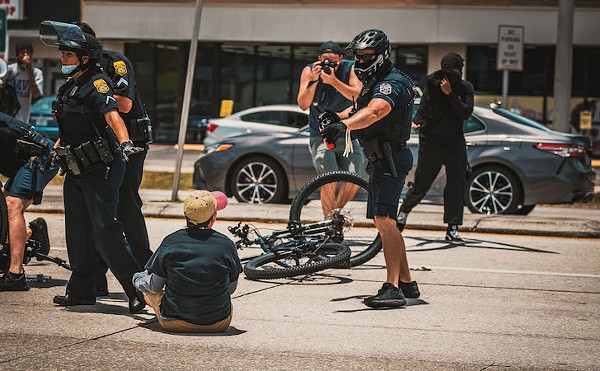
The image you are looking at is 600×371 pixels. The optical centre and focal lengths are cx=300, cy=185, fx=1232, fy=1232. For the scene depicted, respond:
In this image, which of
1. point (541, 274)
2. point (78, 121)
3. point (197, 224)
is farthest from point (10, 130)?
point (541, 274)

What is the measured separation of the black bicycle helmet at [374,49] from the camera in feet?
27.6

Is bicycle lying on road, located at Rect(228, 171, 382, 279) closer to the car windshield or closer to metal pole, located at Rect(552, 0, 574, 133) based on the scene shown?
the car windshield

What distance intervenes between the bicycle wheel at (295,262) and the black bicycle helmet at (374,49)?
1483mm

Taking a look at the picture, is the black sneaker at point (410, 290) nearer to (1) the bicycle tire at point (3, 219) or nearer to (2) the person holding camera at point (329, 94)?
(2) the person holding camera at point (329, 94)

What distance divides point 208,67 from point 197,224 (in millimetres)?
28437

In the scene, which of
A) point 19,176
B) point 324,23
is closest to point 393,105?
point 19,176

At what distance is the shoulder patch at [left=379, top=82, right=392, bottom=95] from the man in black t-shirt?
1.62 m

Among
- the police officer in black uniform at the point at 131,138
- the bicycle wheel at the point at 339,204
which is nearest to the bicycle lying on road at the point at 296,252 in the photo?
the bicycle wheel at the point at 339,204

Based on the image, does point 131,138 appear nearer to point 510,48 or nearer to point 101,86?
point 101,86

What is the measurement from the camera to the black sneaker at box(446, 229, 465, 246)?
39.9ft

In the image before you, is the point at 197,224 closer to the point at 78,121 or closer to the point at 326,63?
the point at 78,121

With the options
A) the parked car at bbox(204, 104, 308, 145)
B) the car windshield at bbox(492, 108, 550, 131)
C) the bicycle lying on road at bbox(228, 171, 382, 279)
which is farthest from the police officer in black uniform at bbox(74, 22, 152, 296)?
the parked car at bbox(204, 104, 308, 145)

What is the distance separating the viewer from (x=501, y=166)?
15305 mm

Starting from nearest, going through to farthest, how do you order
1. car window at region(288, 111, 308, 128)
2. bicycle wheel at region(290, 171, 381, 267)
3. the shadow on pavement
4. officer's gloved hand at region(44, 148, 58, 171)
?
officer's gloved hand at region(44, 148, 58, 171), bicycle wheel at region(290, 171, 381, 267), the shadow on pavement, car window at region(288, 111, 308, 128)
